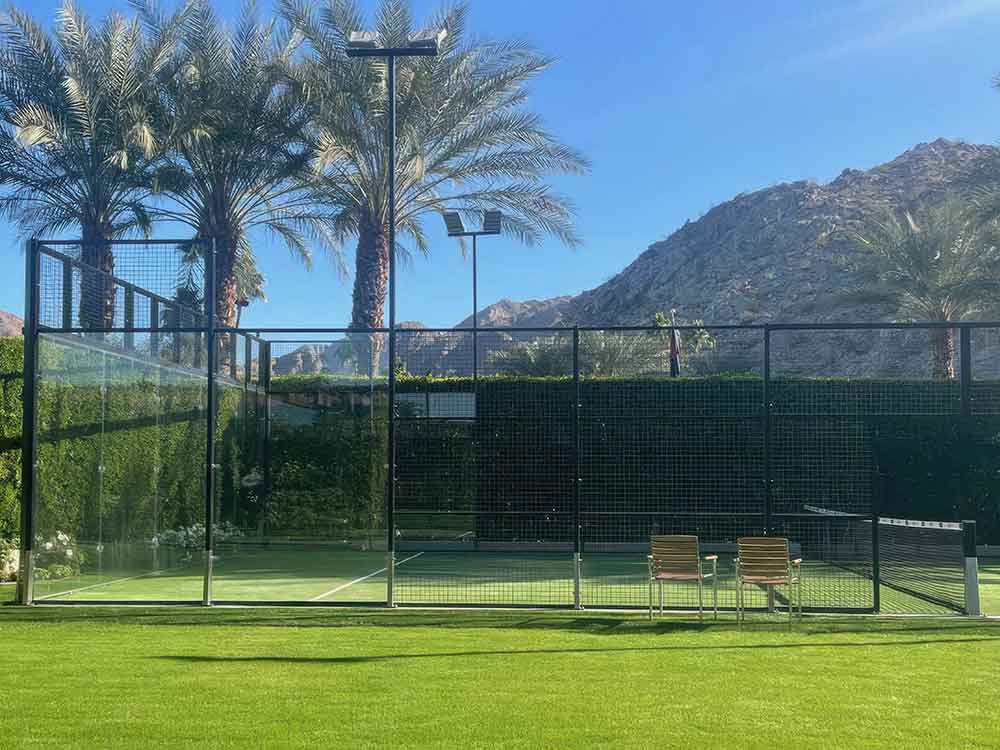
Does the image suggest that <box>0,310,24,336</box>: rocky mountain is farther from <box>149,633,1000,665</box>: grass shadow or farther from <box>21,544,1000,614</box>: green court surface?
<box>149,633,1000,665</box>: grass shadow

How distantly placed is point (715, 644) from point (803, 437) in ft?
28.1

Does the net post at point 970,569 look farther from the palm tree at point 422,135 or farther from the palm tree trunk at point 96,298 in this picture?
the palm tree at point 422,135

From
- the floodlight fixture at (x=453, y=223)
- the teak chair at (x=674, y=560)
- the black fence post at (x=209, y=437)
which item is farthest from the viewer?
the floodlight fixture at (x=453, y=223)

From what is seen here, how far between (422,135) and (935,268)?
12.6 m

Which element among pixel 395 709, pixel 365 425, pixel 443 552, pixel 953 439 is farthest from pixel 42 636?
pixel 953 439

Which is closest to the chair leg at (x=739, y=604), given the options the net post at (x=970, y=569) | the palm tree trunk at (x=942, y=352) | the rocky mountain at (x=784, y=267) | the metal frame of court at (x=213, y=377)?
the metal frame of court at (x=213, y=377)

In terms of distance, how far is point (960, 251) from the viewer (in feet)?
83.6

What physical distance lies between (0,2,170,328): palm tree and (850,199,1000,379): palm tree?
1709 centimetres

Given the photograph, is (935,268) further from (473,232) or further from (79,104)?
(79,104)

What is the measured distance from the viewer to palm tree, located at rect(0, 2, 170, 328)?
797 inches

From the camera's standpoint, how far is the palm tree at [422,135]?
21203 millimetres

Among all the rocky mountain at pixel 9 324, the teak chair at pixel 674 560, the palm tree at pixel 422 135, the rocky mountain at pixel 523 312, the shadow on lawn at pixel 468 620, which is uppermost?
the rocky mountain at pixel 523 312

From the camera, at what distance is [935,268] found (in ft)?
83.7

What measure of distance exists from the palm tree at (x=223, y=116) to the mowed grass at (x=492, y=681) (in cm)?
1295
